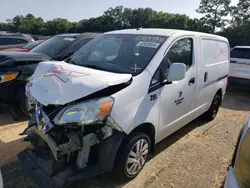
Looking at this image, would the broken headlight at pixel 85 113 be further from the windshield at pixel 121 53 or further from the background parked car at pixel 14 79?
the background parked car at pixel 14 79

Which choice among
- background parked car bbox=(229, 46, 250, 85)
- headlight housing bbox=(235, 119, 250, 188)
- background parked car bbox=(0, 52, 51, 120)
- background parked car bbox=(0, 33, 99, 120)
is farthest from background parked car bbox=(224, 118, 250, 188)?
background parked car bbox=(229, 46, 250, 85)

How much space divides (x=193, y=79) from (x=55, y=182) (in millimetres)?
2527

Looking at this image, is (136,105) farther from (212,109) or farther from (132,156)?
(212,109)

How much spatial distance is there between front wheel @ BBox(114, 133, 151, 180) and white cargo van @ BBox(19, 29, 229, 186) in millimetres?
11

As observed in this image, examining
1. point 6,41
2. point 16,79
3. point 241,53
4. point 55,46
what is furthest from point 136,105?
point 6,41

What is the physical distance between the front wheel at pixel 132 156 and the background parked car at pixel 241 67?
19.4 ft

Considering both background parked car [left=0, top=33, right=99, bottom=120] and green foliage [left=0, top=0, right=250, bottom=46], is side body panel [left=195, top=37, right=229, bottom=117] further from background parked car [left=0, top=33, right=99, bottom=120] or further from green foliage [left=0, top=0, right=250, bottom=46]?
green foliage [left=0, top=0, right=250, bottom=46]

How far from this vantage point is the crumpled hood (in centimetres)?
241

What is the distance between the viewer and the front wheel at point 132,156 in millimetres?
2693

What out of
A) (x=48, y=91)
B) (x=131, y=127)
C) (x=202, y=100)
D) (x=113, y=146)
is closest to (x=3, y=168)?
(x=48, y=91)

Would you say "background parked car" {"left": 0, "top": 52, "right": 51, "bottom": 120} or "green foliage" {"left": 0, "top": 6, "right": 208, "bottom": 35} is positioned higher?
"green foliage" {"left": 0, "top": 6, "right": 208, "bottom": 35}

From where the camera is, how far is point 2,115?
495cm

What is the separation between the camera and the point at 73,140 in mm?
2377

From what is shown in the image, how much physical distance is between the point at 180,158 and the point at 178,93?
982 mm
